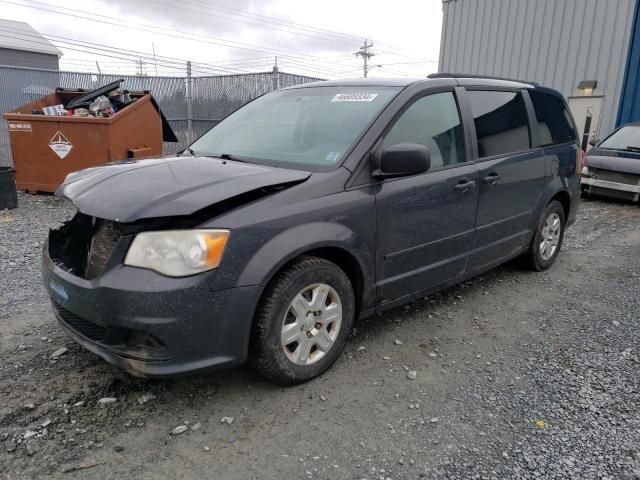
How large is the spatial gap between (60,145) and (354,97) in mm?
5908

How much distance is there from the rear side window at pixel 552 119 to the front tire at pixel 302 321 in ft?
9.26

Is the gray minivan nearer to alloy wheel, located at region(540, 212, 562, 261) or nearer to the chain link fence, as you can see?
alloy wheel, located at region(540, 212, 562, 261)

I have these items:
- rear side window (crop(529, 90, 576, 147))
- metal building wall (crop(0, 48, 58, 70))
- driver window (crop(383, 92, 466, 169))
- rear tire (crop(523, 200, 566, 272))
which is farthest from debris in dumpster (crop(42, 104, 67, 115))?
metal building wall (crop(0, 48, 58, 70))

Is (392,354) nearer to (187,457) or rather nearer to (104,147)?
(187,457)

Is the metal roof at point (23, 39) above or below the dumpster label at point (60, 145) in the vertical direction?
above

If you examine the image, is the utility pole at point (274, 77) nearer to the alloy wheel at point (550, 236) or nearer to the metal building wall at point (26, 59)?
the alloy wheel at point (550, 236)

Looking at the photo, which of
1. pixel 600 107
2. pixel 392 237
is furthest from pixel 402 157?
pixel 600 107

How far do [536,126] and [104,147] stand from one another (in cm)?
594

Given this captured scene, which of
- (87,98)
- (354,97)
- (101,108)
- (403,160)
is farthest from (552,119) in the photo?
(87,98)

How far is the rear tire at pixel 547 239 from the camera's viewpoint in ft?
A: 15.6

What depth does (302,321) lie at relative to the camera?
2773mm

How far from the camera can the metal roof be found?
29519 mm

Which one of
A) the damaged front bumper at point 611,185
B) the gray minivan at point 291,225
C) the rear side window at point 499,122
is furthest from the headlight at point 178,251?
the damaged front bumper at point 611,185

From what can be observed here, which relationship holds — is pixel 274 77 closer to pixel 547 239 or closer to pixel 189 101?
pixel 189 101
